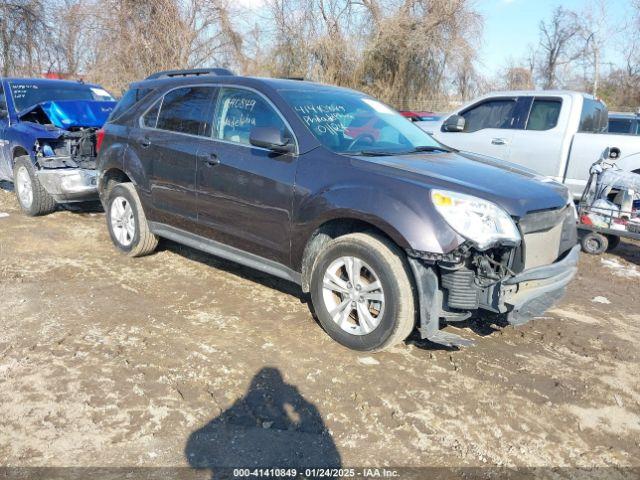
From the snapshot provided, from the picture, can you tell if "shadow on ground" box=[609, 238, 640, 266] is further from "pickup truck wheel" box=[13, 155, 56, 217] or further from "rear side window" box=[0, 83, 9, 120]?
"rear side window" box=[0, 83, 9, 120]

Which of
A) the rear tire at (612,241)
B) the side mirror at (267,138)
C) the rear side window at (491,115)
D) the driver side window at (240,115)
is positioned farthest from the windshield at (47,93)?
the rear tire at (612,241)

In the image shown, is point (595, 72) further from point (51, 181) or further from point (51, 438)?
point (51, 438)

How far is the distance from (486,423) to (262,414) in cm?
124

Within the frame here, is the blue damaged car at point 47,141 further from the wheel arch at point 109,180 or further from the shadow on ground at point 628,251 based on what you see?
the shadow on ground at point 628,251

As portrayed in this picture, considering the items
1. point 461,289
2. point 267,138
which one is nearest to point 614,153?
point 461,289

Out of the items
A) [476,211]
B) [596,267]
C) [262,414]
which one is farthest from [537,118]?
[262,414]

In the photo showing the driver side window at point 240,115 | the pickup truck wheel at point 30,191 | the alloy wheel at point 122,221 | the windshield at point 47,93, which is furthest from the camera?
the windshield at point 47,93

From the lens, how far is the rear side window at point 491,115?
8281 millimetres

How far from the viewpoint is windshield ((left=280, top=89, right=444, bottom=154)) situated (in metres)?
4.10

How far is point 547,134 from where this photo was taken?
777 centimetres

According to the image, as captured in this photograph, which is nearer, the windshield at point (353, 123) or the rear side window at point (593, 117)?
the windshield at point (353, 123)

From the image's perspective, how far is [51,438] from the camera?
9.04 ft

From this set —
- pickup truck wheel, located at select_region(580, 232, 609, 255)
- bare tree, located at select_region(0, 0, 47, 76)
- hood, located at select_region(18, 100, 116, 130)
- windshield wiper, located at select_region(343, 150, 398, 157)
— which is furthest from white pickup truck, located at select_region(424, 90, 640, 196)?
bare tree, located at select_region(0, 0, 47, 76)

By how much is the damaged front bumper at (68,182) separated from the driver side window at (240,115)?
114 inches
